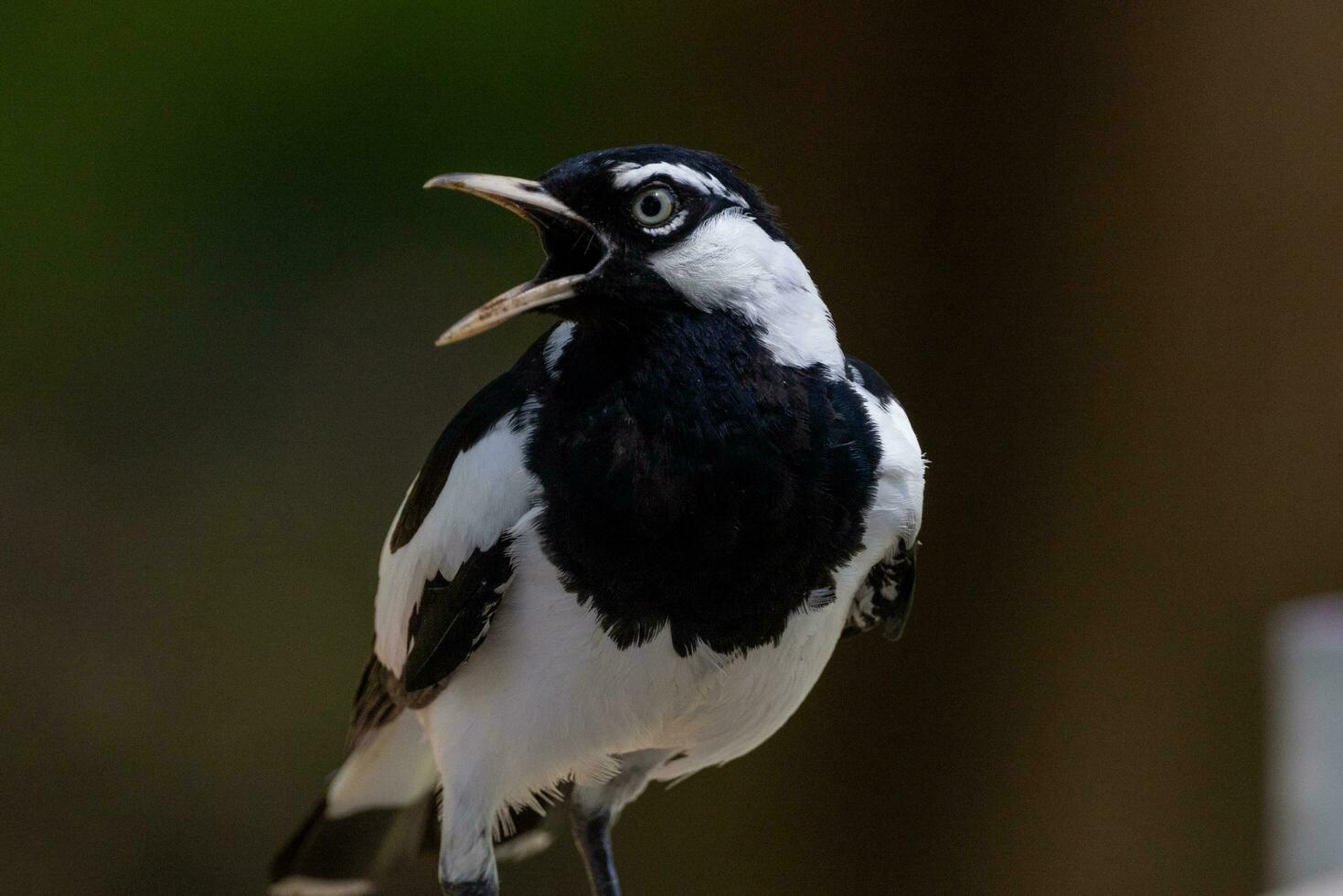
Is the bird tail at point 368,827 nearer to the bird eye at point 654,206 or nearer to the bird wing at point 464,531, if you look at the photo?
the bird wing at point 464,531

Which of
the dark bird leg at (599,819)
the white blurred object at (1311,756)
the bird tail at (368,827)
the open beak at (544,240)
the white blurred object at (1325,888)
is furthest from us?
the white blurred object at (1311,756)

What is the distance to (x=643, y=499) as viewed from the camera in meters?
0.88

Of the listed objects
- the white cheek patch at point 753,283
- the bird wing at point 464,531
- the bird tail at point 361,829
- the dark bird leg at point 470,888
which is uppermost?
the white cheek patch at point 753,283

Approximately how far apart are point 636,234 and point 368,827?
0.78 m

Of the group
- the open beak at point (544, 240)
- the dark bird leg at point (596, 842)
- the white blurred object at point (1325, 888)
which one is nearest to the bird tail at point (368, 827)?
the dark bird leg at point (596, 842)

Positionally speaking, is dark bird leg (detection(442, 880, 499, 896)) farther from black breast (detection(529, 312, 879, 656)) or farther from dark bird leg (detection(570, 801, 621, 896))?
black breast (detection(529, 312, 879, 656))

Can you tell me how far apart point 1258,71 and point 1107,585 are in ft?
2.58

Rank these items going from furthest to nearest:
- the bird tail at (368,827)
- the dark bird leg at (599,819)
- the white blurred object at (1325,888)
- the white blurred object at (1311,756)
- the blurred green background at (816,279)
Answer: the blurred green background at (816,279) → the white blurred object at (1311,756) → the white blurred object at (1325,888) → the bird tail at (368,827) → the dark bird leg at (599,819)

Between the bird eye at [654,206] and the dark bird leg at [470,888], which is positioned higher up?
the bird eye at [654,206]

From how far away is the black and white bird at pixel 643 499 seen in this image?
0.89 metres

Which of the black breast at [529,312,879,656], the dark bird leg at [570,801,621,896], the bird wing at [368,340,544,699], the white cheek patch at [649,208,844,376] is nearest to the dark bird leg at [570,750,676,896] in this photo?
the dark bird leg at [570,801,621,896]

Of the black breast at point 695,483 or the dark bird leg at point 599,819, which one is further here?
the dark bird leg at point 599,819

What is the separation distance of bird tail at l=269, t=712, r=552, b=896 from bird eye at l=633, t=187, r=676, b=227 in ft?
2.08

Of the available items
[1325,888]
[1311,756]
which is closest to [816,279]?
[1311,756]
